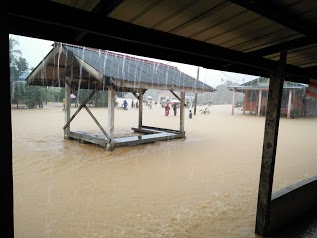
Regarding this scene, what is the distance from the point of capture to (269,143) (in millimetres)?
3283

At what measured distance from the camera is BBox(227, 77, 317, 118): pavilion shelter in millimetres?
24095

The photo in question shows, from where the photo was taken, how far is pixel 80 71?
931 centimetres

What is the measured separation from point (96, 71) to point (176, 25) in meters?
6.33

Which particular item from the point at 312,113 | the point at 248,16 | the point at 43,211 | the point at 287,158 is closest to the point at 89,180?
the point at 43,211

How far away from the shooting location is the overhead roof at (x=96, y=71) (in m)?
8.30

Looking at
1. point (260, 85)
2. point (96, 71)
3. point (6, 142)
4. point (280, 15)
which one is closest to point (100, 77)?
point (96, 71)

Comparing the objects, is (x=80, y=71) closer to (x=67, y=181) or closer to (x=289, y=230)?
(x=67, y=181)

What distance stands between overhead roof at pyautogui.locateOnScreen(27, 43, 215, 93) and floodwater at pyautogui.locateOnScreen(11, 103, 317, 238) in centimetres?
268

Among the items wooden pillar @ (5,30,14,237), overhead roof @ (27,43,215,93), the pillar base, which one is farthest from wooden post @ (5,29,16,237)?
the pillar base

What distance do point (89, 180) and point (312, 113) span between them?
3072 centimetres

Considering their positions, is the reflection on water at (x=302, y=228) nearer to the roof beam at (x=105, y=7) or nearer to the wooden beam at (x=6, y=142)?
the wooden beam at (x=6, y=142)

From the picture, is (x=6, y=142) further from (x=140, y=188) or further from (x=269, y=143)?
(x=140, y=188)

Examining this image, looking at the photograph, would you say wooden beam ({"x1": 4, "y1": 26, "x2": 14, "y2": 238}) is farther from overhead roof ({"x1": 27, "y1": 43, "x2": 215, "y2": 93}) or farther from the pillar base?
the pillar base

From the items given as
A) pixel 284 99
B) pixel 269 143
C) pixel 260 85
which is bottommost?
pixel 269 143
